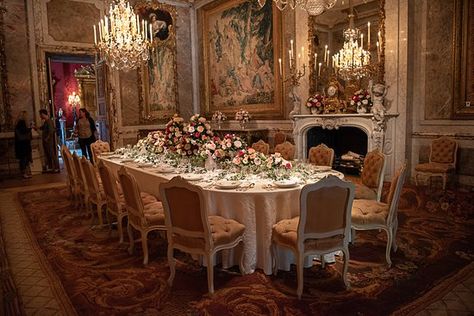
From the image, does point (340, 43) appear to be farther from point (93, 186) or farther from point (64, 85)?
point (64, 85)

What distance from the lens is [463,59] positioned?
20.6 feet

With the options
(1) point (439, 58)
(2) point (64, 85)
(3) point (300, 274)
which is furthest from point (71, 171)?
(2) point (64, 85)

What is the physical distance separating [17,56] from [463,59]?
10.0 meters

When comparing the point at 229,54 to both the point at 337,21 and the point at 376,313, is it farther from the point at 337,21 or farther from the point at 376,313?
the point at 376,313

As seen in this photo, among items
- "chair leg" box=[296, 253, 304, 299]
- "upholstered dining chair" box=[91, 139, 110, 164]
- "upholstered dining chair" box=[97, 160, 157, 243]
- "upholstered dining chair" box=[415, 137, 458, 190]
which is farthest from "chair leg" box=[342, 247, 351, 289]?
"upholstered dining chair" box=[91, 139, 110, 164]

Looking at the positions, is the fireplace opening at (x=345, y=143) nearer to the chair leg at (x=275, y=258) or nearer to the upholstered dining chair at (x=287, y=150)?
the upholstered dining chair at (x=287, y=150)

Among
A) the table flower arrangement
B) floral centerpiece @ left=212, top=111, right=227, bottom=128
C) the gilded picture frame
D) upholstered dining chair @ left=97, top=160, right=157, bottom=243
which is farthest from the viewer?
floral centerpiece @ left=212, top=111, right=227, bottom=128

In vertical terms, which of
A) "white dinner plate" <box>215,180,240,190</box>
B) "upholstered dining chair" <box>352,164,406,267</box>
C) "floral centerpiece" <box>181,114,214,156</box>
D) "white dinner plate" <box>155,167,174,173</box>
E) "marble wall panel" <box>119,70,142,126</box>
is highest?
"marble wall panel" <box>119,70,142,126</box>

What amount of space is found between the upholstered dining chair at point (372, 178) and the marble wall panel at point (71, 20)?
8770 millimetres

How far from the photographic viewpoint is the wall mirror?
7.07 metres

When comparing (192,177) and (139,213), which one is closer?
(139,213)

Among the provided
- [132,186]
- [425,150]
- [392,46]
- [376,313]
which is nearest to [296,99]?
[392,46]

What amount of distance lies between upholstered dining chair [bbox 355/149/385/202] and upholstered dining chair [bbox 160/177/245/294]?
190 centimetres

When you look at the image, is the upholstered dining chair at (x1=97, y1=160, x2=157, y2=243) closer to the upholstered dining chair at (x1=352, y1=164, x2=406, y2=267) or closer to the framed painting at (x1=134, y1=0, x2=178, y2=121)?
the upholstered dining chair at (x1=352, y1=164, x2=406, y2=267)
